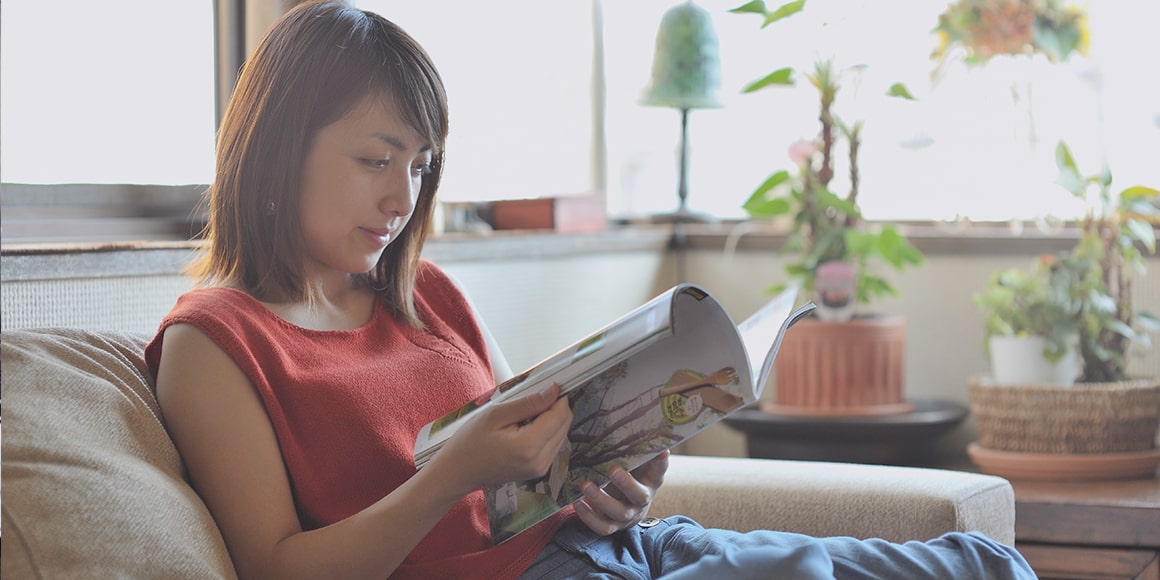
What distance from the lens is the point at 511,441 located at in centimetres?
104

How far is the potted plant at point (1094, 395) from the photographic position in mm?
2070

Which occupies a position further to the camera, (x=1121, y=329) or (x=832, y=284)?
(x=832, y=284)

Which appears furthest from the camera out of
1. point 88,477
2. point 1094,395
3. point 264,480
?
point 1094,395

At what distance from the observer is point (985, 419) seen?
2166 millimetres

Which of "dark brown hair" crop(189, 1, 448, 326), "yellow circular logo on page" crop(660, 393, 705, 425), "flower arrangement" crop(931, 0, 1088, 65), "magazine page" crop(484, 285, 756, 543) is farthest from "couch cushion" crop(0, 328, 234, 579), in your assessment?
"flower arrangement" crop(931, 0, 1088, 65)

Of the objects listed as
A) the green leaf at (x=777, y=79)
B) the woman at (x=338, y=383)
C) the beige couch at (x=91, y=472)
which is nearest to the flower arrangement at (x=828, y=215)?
the green leaf at (x=777, y=79)

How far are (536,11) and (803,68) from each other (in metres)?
0.62

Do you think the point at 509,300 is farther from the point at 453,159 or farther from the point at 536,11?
the point at 536,11

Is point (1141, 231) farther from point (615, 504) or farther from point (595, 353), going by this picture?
point (595, 353)

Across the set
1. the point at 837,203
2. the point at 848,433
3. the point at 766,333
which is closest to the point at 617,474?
the point at 766,333

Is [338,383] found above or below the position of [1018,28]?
below

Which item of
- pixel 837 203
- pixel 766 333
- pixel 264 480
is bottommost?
pixel 264 480

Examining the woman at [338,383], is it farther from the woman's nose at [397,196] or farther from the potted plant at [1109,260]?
the potted plant at [1109,260]

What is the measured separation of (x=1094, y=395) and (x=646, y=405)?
1.27 meters
